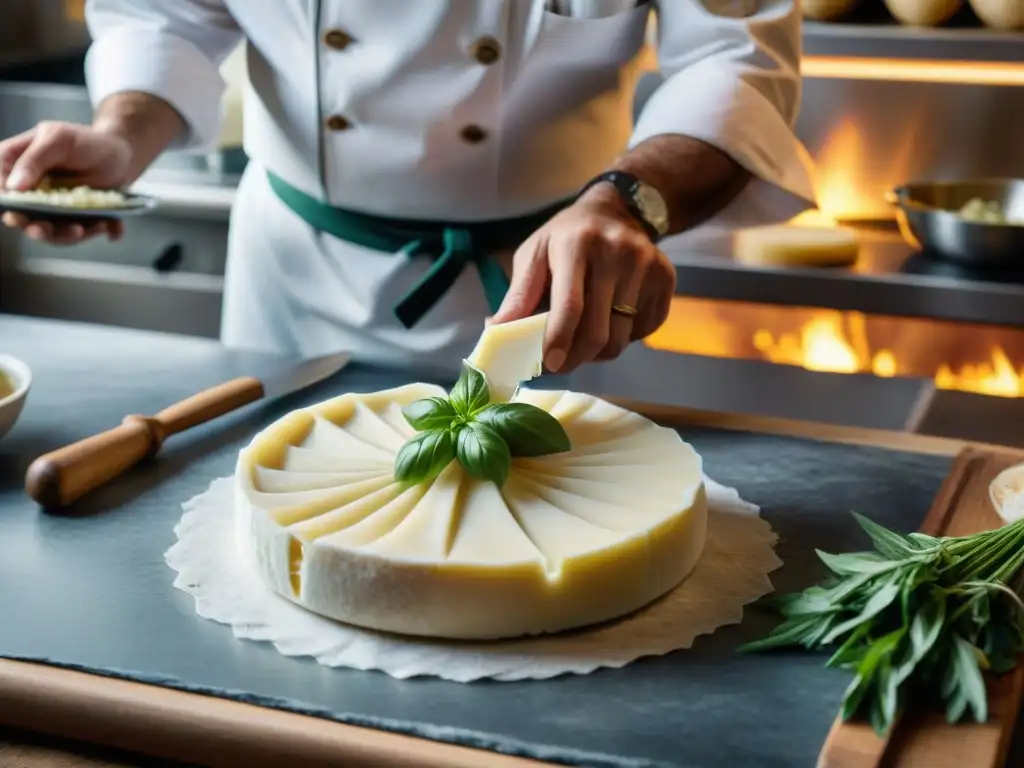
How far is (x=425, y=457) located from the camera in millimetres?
1248

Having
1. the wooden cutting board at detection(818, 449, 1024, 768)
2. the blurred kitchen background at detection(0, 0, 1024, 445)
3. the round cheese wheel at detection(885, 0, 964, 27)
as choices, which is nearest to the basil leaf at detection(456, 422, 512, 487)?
the wooden cutting board at detection(818, 449, 1024, 768)

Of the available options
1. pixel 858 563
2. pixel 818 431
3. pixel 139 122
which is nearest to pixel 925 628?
pixel 858 563

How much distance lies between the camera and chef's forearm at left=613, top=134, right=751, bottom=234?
169cm

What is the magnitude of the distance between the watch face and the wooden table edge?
882 mm

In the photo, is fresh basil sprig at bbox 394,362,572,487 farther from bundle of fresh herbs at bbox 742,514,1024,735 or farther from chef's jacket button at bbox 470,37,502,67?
chef's jacket button at bbox 470,37,502,67

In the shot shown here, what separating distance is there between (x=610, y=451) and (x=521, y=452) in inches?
5.1

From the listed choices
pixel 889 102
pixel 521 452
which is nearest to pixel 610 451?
pixel 521 452

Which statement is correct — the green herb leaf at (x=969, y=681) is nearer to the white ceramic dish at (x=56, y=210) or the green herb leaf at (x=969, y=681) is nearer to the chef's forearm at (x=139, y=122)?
the white ceramic dish at (x=56, y=210)

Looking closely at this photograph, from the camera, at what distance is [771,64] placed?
1813mm

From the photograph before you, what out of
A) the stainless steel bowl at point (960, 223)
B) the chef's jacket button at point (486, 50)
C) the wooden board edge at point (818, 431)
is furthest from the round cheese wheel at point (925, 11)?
the wooden board edge at point (818, 431)

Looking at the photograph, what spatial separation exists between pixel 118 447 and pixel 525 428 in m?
0.50

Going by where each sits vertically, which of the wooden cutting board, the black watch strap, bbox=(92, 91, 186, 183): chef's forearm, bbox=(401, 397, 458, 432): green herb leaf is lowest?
bbox=(92, 91, 186, 183): chef's forearm

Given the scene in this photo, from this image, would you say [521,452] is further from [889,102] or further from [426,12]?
[889,102]

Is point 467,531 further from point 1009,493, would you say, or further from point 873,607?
point 1009,493
